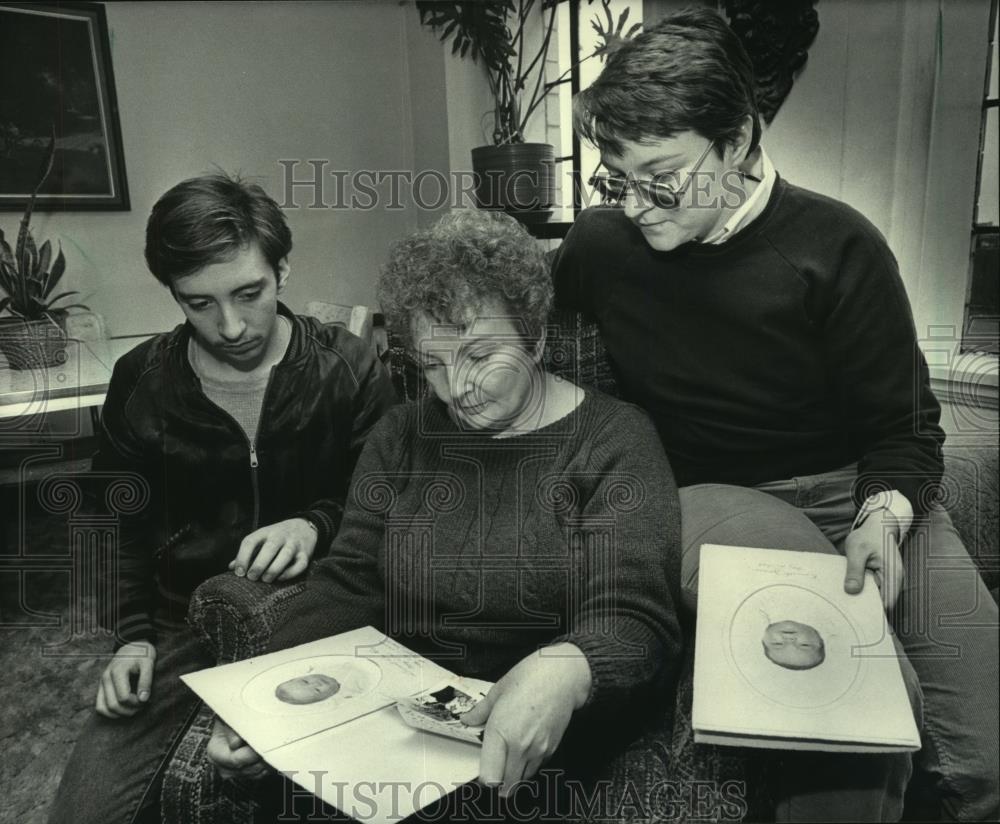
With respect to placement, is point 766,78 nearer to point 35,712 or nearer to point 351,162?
point 351,162

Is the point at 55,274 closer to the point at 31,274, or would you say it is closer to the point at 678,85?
the point at 31,274

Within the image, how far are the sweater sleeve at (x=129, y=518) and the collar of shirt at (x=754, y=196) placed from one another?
916 millimetres

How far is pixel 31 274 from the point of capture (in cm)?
116

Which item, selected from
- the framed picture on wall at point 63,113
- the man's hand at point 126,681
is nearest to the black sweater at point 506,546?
the man's hand at point 126,681

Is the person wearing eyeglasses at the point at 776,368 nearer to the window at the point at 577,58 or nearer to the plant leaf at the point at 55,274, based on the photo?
the window at the point at 577,58

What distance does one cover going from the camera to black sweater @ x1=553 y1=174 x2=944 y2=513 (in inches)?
46.6

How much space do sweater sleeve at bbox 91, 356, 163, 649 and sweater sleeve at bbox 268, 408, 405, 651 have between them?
0.24 m

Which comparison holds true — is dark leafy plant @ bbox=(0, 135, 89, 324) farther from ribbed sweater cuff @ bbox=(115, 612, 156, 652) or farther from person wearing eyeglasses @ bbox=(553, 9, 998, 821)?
person wearing eyeglasses @ bbox=(553, 9, 998, 821)

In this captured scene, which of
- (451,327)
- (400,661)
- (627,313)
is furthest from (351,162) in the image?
(400,661)

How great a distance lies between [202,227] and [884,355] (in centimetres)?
99

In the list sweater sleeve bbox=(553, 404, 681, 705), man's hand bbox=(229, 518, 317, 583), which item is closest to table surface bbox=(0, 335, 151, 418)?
man's hand bbox=(229, 518, 317, 583)

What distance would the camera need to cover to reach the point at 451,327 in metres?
1.12

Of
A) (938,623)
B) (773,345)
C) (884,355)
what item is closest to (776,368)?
(773,345)

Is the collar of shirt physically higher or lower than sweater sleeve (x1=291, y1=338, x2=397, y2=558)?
higher
